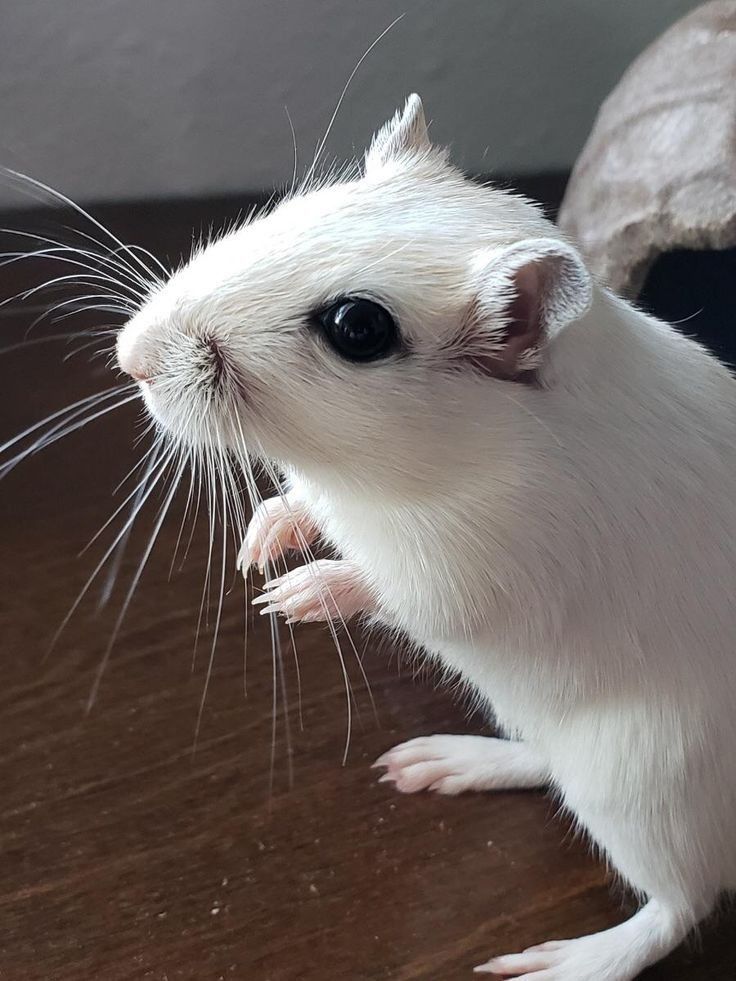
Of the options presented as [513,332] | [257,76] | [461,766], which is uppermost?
[257,76]

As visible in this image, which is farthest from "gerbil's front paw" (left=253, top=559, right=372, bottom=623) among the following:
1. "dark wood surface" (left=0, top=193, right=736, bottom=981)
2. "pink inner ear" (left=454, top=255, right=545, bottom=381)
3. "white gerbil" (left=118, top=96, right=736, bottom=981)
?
"pink inner ear" (left=454, top=255, right=545, bottom=381)

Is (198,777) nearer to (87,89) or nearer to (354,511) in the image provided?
(354,511)

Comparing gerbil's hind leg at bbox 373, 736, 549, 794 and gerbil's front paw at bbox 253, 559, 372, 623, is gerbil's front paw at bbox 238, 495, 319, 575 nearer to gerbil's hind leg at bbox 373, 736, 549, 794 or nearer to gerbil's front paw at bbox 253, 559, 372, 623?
gerbil's front paw at bbox 253, 559, 372, 623

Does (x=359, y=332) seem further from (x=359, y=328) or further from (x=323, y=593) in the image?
(x=323, y=593)

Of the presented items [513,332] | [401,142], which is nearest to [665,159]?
[401,142]

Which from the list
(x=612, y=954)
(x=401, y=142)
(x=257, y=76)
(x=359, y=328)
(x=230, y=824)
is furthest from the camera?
(x=257, y=76)

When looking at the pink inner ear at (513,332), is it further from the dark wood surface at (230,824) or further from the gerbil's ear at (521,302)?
the dark wood surface at (230,824)

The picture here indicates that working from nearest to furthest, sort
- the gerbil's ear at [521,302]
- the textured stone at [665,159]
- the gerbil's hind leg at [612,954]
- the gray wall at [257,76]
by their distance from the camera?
the gerbil's ear at [521,302] → the gerbil's hind leg at [612,954] → the textured stone at [665,159] → the gray wall at [257,76]

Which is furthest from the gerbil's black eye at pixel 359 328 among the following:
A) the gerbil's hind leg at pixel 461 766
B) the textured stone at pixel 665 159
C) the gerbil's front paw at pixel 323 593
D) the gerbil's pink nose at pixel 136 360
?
the gerbil's hind leg at pixel 461 766
